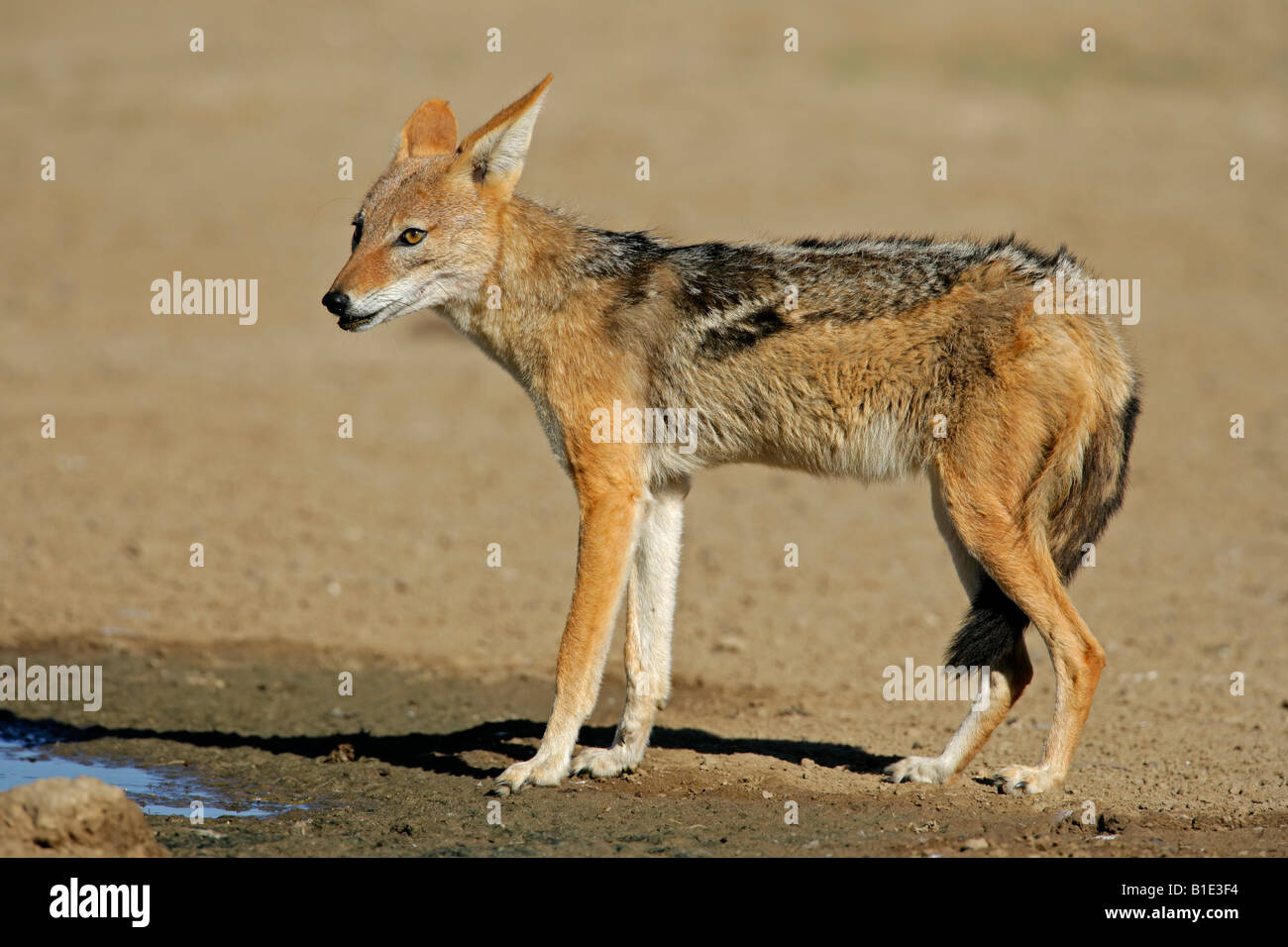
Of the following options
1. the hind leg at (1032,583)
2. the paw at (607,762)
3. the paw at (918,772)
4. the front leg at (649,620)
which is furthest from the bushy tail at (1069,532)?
the paw at (607,762)

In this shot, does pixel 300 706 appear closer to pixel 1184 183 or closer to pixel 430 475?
pixel 430 475

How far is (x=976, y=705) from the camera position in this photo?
7082 mm

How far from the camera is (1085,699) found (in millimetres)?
6812

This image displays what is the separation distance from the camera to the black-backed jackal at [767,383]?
22.3 feet

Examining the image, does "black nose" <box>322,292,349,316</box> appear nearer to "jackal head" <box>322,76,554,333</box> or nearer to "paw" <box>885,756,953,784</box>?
"jackal head" <box>322,76,554,333</box>

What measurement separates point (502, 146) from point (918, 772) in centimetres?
391

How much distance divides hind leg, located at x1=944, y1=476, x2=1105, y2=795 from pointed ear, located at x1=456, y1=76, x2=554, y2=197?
2.88 meters

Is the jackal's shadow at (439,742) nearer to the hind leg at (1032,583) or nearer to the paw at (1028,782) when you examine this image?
the paw at (1028,782)

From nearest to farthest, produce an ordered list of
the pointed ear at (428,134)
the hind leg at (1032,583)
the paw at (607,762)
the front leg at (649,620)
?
1. the hind leg at (1032,583)
2. the paw at (607,762)
3. the front leg at (649,620)
4. the pointed ear at (428,134)

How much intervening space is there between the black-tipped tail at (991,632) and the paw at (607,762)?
5.74 ft

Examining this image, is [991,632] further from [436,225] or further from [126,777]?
[126,777]

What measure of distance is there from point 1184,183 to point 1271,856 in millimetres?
21986

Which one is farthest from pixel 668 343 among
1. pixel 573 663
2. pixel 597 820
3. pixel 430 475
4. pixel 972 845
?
pixel 430 475

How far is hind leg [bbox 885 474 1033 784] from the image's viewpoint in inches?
279
